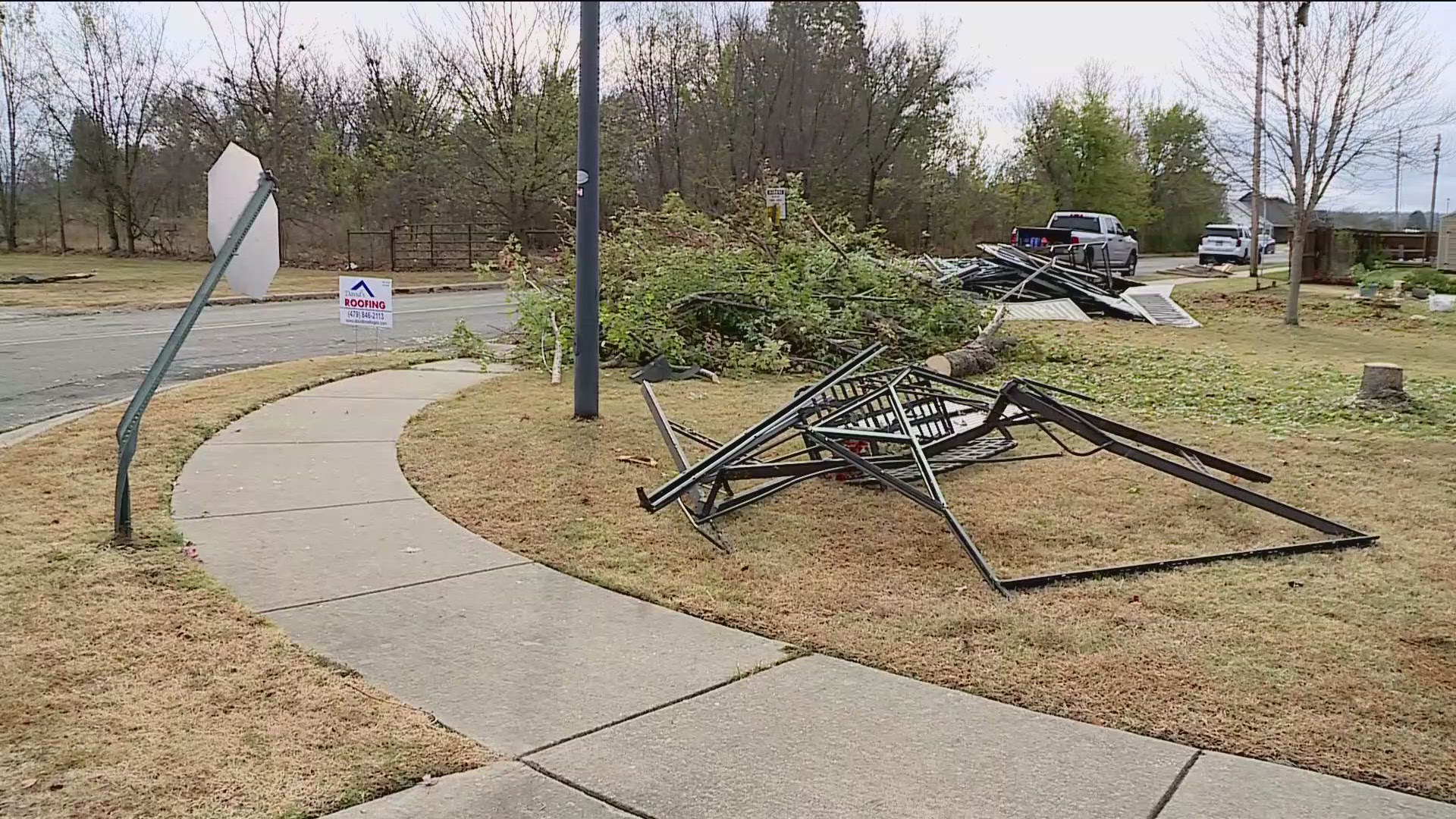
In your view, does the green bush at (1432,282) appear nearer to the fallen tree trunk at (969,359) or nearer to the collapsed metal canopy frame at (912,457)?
the fallen tree trunk at (969,359)

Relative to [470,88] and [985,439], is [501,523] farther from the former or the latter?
[470,88]

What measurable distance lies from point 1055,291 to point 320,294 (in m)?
15.8

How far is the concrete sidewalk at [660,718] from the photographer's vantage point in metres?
2.86

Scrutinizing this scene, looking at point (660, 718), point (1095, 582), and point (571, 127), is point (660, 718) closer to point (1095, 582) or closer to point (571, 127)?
point (1095, 582)

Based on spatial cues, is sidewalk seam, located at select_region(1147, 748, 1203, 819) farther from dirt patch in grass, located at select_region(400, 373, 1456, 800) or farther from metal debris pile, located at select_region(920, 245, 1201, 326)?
metal debris pile, located at select_region(920, 245, 1201, 326)

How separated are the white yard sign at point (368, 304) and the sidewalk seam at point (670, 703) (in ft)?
28.2

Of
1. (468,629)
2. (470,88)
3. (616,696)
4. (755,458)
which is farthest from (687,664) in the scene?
(470,88)

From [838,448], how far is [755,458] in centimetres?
143

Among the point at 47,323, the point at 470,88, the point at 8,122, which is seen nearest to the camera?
the point at 47,323

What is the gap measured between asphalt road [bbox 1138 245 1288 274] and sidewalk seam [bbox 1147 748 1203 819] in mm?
37353

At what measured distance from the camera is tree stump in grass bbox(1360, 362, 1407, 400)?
9.23m

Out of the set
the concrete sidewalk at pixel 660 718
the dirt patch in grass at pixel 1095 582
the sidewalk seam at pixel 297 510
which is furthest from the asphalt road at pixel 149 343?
the concrete sidewalk at pixel 660 718

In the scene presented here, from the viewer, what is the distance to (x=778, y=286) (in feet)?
40.3

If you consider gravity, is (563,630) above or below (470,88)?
below
